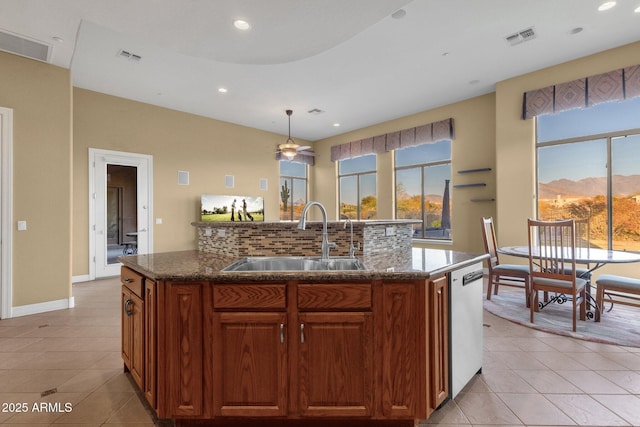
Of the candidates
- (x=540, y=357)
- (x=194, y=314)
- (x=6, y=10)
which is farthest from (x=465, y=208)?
(x=6, y=10)

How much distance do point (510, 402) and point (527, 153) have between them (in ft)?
13.7

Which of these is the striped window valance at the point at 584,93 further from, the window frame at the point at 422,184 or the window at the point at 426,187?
the window at the point at 426,187

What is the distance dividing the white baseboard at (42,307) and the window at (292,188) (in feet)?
16.5

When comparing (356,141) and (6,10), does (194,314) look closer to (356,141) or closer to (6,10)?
(6,10)

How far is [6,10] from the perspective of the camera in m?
2.67

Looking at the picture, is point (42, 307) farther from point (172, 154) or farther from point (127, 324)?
point (172, 154)

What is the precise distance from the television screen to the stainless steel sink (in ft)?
Answer: 16.0

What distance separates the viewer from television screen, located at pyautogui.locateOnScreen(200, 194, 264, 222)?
6.69m

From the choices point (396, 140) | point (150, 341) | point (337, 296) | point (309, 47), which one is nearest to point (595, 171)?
point (396, 140)

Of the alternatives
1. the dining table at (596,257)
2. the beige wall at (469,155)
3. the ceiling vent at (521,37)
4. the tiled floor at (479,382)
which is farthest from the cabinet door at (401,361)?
the beige wall at (469,155)

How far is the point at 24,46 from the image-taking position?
3264mm

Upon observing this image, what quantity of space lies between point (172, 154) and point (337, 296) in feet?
19.5

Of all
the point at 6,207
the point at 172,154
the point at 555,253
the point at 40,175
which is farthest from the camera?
the point at 172,154

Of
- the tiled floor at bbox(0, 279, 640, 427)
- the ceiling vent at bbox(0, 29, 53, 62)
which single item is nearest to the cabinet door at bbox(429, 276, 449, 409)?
the tiled floor at bbox(0, 279, 640, 427)
